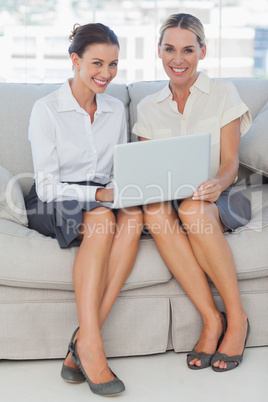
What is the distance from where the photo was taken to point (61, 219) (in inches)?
75.4

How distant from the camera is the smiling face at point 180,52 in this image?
2172 mm

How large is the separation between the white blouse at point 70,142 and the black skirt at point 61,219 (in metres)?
0.05

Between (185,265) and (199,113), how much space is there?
0.64 meters

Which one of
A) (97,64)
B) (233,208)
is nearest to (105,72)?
(97,64)

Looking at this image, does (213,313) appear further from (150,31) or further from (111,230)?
(150,31)

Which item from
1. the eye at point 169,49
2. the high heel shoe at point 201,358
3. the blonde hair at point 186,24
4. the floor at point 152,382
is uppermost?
→ the blonde hair at point 186,24

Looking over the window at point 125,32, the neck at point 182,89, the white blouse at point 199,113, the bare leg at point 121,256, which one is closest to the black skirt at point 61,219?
the bare leg at point 121,256

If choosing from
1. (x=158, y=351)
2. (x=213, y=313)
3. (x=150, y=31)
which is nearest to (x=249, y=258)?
(x=213, y=313)

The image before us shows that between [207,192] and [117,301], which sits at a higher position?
[207,192]

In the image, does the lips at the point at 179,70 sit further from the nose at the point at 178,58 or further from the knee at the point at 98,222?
the knee at the point at 98,222

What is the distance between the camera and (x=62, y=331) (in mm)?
1946

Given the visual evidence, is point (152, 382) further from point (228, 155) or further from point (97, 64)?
point (97, 64)

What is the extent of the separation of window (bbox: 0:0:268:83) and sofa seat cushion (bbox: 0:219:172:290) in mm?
2565

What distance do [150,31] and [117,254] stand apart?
2820 mm
